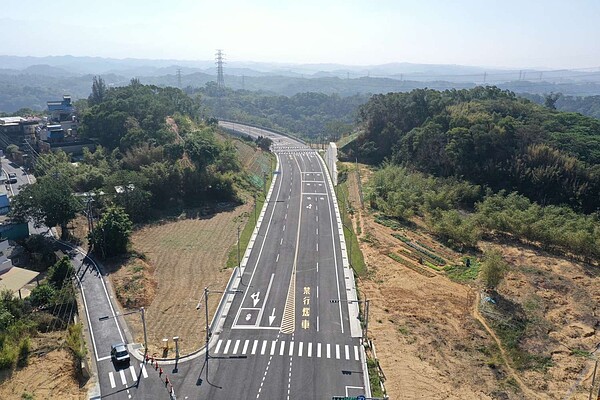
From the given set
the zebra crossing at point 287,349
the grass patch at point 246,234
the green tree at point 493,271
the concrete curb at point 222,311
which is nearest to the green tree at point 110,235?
the grass patch at point 246,234

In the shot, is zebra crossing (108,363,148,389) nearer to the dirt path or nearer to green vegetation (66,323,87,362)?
green vegetation (66,323,87,362)

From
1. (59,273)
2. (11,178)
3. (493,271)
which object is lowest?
(59,273)

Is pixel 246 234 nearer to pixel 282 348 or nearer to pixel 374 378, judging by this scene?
pixel 282 348

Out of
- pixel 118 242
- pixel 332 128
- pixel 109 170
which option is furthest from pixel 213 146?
pixel 332 128

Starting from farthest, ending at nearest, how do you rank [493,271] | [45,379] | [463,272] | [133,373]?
[463,272], [493,271], [133,373], [45,379]

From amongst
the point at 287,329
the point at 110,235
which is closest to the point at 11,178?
the point at 110,235

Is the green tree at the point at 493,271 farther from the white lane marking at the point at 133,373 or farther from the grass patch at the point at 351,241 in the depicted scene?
the white lane marking at the point at 133,373
